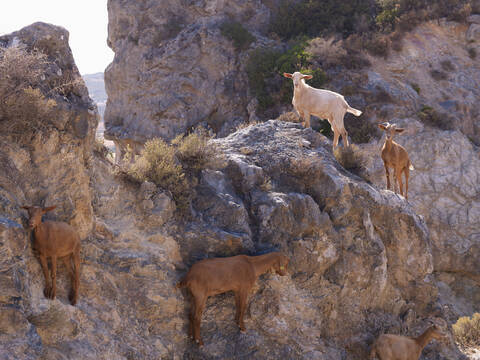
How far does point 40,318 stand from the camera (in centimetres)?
Answer: 590

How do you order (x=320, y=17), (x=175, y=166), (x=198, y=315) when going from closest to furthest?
(x=198, y=315) < (x=175, y=166) < (x=320, y=17)

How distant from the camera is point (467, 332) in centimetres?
1434

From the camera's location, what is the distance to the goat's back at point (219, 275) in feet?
24.7

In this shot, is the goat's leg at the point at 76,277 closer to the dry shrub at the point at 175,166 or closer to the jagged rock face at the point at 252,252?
the jagged rock face at the point at 252,252

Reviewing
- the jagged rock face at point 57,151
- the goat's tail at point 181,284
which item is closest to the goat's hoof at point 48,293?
the jagged rock face at point 57,151

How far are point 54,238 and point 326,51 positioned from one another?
22.0 metres

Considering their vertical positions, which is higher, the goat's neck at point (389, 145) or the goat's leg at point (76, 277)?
the goat's leg at point (76, 277)

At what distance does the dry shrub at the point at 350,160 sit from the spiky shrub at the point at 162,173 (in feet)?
15.2

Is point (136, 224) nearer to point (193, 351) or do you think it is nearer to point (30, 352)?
point (193, 351)

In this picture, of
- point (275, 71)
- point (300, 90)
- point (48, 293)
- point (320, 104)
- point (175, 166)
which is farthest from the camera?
point (275, 71)

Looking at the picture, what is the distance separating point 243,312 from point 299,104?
6.28 meters

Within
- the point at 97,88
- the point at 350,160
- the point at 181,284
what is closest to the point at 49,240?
the point at 181,284

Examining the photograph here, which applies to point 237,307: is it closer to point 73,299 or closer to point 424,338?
point 73,299

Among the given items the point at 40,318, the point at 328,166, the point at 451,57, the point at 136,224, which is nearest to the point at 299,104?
the point at 328,166
